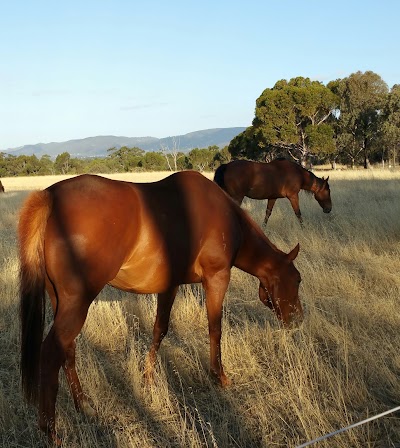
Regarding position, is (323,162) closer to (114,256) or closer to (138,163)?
(138,163)

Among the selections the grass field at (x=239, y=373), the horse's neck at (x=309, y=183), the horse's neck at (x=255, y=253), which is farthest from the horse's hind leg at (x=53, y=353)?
the horse's neck at (x=309, y=183)

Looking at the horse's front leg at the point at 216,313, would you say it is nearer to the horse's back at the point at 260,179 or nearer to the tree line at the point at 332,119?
the horse's back at the point at 260,179

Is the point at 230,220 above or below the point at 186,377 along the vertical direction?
above

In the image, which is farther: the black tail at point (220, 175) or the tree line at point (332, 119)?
the tree line at point (332, 119)

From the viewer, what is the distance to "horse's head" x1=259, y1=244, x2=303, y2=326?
4.06m

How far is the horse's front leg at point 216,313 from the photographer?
3.57 meters

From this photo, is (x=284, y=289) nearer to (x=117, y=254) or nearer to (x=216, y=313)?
(x=216, y=313)

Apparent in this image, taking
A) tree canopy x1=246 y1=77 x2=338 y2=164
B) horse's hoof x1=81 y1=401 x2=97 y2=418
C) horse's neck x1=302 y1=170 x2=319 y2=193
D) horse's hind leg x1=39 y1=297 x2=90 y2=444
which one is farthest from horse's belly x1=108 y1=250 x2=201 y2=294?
tree canopy x1=246 y1=77 x2=338 y2=164

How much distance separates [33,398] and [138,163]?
62.5 meters

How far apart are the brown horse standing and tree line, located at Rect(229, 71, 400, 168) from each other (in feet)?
85.8

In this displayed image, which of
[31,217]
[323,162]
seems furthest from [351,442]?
[323,162]

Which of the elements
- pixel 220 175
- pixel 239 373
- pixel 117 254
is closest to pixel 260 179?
pixel 220 175

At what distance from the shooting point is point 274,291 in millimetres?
4066

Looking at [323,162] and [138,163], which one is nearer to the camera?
[323,162]
